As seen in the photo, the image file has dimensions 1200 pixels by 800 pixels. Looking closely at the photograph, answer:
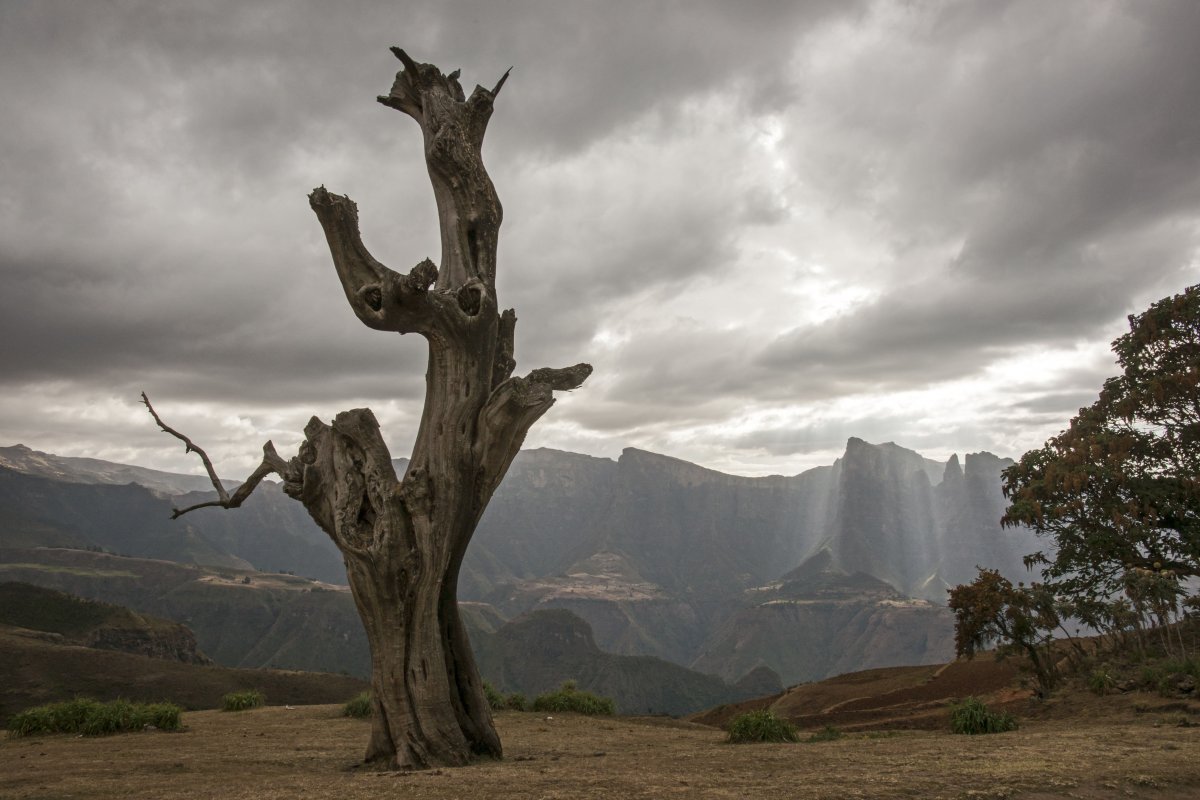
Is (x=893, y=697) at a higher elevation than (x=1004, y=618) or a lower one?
lower

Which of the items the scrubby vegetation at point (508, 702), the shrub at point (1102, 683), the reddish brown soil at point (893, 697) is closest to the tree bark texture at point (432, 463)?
the scrubby vegetation at point (508, 702)

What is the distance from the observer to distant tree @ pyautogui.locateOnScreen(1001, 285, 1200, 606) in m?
23.2

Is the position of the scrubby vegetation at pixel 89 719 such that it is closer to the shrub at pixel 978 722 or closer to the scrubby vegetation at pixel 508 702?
the scrubby vegetation at pixel 508 702

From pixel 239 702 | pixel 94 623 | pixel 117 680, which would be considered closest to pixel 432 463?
pixel 239 702

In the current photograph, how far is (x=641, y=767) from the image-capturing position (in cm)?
1034

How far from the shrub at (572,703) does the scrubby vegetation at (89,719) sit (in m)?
9.36

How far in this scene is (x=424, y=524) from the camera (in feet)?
35.0

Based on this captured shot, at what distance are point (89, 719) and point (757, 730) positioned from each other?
13.6 m

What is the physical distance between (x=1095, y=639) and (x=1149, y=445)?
6538 mm

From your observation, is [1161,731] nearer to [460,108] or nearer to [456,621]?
[456,621]

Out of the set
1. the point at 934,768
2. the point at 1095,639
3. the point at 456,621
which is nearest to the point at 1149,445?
the point at 1095,639

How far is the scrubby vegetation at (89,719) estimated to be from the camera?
15641 millimetres

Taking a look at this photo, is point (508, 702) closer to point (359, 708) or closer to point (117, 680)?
point (359, 708)

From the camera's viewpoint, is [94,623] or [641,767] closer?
[641,767]
